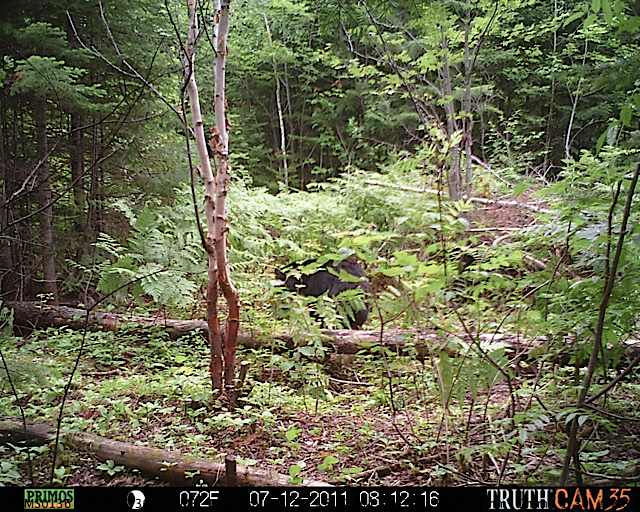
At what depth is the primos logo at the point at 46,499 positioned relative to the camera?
2.01m

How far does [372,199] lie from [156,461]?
14.7 feet

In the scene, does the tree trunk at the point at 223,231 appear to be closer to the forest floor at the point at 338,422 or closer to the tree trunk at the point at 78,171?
the forest floor at the point at 338,422

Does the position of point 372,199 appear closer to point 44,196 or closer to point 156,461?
point 44,196

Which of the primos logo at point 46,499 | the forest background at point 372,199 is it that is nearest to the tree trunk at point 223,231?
the forest background at point 372,199

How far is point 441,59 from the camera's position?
5438mm

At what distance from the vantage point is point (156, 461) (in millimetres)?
2568

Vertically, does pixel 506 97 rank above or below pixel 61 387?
above

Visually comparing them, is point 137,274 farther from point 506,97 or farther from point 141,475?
point 506,97

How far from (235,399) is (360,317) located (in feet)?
6.39

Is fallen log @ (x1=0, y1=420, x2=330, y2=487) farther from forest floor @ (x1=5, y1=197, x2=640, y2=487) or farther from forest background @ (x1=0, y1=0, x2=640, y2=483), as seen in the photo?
forest background @ (x1=0, y1=0, x2=640, y2=483)

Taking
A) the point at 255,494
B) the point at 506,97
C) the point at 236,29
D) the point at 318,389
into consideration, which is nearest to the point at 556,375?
the point at 318,389

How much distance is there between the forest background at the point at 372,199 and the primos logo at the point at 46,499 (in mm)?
434

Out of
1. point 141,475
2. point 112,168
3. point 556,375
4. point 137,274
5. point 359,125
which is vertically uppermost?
point 359,125

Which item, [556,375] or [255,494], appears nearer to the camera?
[255,494]
